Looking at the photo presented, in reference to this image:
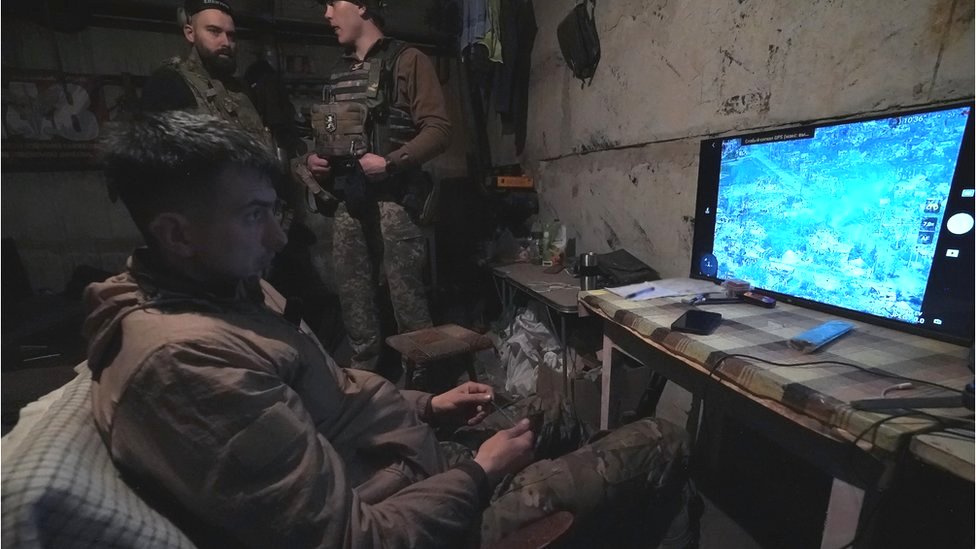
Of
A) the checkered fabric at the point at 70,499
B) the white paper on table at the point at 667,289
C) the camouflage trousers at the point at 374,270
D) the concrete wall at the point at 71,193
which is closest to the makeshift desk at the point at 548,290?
the white paper on table at the point at 667,289

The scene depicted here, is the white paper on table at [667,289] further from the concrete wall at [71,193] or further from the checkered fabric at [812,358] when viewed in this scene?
the concrete wall at [71,193]

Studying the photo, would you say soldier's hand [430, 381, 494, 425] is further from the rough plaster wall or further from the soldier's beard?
the soldier's beard

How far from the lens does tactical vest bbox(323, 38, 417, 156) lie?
7.41 feet

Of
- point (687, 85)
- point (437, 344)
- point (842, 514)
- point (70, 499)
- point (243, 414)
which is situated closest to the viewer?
point (70, 499)

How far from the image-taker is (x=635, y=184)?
2242 millimetres

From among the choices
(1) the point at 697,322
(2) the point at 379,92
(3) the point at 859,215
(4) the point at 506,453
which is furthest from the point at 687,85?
(4) the point at 506,453

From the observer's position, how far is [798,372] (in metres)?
0.85

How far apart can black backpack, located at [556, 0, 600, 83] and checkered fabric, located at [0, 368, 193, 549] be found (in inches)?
107

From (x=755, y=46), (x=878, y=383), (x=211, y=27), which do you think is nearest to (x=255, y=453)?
(x=878, y=383)

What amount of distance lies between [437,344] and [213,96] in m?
1.99

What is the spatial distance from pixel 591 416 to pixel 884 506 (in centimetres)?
130

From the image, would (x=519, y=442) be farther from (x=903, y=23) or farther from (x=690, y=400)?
(x=903, y=23)

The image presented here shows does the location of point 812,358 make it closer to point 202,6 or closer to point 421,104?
point 421,104

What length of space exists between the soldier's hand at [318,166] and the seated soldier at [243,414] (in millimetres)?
1617
